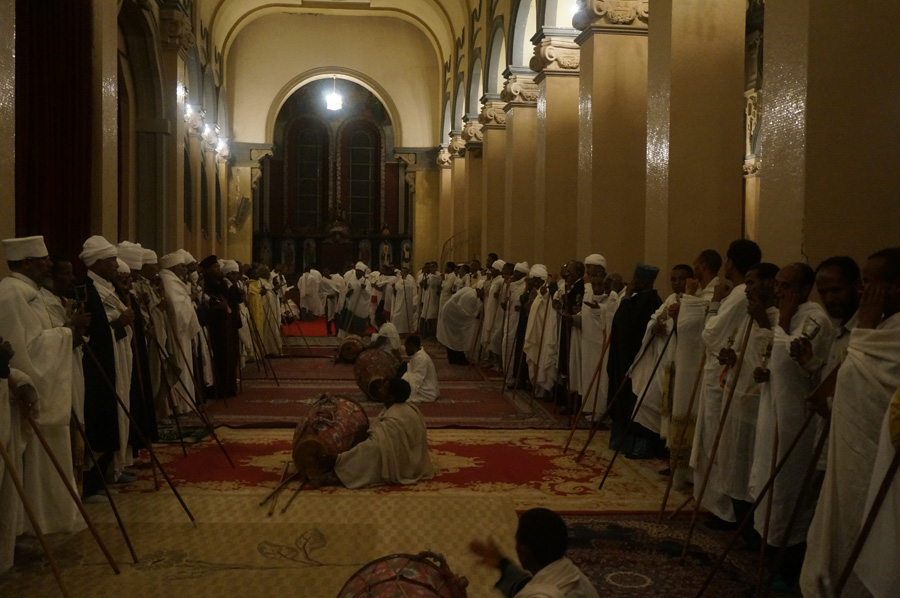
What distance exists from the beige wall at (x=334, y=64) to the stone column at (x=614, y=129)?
691 inches

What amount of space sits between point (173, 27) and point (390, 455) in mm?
10080

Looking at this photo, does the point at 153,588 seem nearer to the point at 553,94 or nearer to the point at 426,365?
the point at 426,365

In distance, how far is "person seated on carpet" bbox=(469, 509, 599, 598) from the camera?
286 centimetres

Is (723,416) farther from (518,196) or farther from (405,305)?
(405,305)

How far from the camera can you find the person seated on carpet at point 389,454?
273 inches

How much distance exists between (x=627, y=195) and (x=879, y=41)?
16.2 feet

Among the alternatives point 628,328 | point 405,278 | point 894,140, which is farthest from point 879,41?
point 405,278

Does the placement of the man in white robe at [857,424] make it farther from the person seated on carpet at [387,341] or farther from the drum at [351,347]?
the drum at [351,347]

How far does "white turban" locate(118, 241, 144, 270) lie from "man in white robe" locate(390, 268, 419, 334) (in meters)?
12.3

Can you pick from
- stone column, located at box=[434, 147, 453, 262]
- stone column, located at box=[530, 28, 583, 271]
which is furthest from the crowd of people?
stone column, located at box=[434, 147, 453, 262]

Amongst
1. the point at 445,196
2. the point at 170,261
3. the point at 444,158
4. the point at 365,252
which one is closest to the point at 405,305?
the point at 445,196

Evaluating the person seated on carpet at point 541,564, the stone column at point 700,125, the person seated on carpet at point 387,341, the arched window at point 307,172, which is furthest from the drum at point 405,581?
the arched window at point 307,172

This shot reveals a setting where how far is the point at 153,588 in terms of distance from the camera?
15.5ft

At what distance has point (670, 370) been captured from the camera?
679 cm
